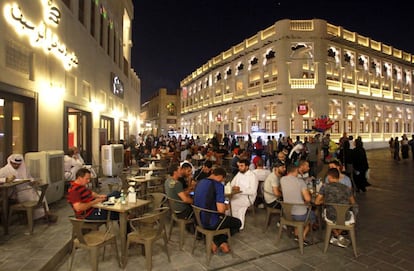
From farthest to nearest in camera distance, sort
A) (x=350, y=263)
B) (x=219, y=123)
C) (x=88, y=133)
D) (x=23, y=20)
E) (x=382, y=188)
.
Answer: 1. (x=219, y=123)
2. (x=88, y=133)
3. (x=382, y=188)
4. (x=23, y=20)
5. (x=350, y=263)

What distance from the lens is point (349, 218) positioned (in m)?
4.56

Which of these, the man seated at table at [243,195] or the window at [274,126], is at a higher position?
the window at [274,126]

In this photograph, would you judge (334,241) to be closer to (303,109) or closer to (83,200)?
(83,200)

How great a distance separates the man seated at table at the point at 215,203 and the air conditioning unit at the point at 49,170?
4.30 meters

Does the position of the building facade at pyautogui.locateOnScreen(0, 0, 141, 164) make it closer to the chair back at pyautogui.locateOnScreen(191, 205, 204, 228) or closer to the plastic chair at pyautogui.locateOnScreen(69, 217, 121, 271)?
the plastic chair at pyautogui.locateOnScreen(69, 217, 121, 271)

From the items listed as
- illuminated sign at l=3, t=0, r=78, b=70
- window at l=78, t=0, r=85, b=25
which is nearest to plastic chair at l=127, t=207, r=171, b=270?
illuminated sign at l=3, t=0, r=78, b=70

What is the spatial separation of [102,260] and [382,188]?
30.8ft

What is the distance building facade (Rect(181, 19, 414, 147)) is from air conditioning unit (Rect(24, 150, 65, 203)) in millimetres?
18751

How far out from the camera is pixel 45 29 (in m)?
7.51

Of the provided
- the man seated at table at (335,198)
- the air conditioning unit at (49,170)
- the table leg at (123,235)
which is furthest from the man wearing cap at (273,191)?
the air conditioning unit at (49,170)

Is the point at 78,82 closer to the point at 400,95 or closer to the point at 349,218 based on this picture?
the point at 349,218

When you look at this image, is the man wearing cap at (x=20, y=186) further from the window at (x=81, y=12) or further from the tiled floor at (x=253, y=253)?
the window at (x=81, y=12)

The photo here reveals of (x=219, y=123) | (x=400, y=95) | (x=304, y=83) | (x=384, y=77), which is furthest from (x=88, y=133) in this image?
(x=400, y=95)

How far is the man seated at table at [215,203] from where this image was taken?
4332 mm
